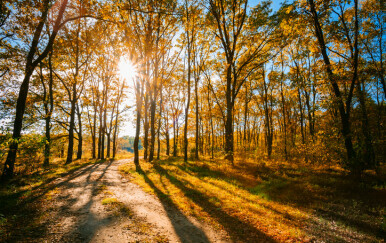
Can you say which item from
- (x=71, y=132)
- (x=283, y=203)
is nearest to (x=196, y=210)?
(x=283, y=203)

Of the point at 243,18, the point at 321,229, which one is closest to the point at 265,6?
the point at 243,18

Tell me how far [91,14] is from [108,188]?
31.7ft

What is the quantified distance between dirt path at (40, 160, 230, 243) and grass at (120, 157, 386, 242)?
0.65 metres

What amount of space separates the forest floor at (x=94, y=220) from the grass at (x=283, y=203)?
0.78 metres

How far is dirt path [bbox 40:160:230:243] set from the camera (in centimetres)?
416

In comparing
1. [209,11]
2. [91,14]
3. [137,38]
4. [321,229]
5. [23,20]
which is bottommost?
[321,229]

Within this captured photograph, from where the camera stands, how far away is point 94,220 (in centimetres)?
486

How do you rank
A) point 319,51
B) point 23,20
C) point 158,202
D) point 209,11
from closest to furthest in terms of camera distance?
point 158,202
point 23,20
point 319,51
point 209,11

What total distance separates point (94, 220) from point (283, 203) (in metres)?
7.44

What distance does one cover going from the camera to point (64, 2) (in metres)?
9.01

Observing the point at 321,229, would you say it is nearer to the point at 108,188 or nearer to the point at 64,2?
the point at 108,188

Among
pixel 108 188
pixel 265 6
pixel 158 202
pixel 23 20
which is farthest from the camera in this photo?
pixel 265 6

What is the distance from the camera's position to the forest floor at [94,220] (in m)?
4.09

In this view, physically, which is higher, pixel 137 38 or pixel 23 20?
pixel 137 38
